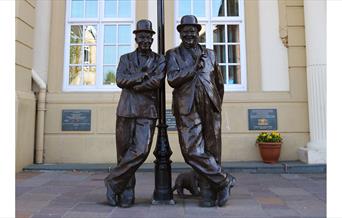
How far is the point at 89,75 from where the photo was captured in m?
8.78

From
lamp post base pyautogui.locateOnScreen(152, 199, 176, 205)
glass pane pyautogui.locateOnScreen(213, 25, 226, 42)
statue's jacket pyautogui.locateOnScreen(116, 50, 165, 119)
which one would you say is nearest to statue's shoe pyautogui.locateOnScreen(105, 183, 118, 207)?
lamp post base pyautogui.locateOnScreen(152, 199, 176, 205)

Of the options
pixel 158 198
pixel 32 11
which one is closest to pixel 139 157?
pixel 158 198

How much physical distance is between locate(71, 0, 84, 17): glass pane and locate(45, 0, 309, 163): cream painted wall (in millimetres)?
1898

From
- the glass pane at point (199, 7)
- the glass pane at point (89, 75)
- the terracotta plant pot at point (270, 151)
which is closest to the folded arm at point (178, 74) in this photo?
the terracotta plant pot at point (270, 151)

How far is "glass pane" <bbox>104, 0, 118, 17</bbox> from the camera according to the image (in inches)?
349

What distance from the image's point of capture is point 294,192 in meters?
5.36

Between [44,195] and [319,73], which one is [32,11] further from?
[319,73]

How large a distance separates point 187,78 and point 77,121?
15.5 feet

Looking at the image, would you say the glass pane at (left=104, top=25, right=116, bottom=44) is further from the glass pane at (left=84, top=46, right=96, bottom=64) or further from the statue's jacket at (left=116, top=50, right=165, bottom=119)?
the statue's jacket at (left=116, top=50, right=165, bottom=119)

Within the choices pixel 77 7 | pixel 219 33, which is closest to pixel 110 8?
pixel 77 7

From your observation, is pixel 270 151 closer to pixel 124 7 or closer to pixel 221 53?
pixel 221 53

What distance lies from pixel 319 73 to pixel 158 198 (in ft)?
17.3
